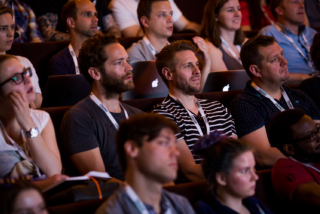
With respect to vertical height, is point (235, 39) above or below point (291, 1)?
below

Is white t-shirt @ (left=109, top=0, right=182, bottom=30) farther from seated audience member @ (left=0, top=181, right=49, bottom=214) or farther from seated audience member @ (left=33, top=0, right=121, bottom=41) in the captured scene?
seated audience member @ (left=0, top=181, right=49, bottom=214)

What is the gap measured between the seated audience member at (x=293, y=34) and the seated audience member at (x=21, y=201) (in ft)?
8.74

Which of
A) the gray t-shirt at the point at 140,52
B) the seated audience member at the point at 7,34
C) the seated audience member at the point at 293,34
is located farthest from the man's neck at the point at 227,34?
the seated audience member at the point at 7,34

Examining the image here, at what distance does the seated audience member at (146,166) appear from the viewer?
4.22 ft

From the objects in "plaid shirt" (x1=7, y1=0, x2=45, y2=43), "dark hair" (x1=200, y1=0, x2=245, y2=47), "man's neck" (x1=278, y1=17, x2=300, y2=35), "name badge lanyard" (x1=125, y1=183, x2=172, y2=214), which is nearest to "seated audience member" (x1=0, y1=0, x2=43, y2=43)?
"plaid shirt" (x1=7, y1=0, x2=45, y2=43)

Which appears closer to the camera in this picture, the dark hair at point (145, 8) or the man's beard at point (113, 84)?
the man's beard at point (113, 84)

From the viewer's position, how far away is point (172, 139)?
53.8 inches

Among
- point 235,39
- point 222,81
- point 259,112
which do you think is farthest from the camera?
point 235,39

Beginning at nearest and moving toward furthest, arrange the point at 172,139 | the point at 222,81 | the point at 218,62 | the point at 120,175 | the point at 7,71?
the point at 172,139
the point at 7,71
the point at 120,175
the point at 222,81
the point at 218,62

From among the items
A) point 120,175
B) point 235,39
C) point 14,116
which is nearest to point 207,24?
point 235,39

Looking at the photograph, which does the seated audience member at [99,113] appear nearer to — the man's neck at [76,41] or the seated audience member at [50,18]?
the man's neck at [76,41]

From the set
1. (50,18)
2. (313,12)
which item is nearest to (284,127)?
(50,18)

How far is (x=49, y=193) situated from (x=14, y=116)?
41 cm

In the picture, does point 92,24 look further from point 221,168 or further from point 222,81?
point 221,168
